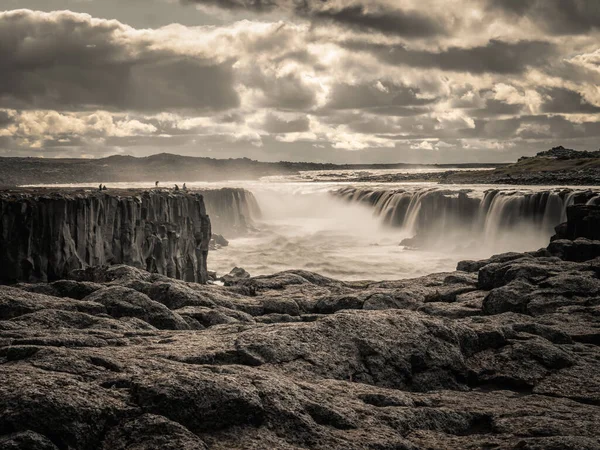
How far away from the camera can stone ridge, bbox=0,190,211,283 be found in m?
30.0

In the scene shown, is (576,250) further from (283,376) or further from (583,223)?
(283,376)

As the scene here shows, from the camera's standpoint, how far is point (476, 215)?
85.8 m

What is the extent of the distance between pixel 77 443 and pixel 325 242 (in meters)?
85.4

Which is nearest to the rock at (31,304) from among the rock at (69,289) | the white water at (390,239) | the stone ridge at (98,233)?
the rock at (69,289)

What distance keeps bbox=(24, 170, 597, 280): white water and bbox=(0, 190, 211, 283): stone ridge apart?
1435 centimetres

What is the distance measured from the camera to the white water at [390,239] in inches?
2680

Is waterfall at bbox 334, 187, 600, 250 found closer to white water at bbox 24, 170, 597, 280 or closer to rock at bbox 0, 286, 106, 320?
white water at bbox 24, 170, 597, 280

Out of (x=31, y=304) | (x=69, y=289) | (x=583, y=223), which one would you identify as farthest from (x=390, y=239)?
(x=31, y=304)

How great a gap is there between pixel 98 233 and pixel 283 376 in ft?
91.8

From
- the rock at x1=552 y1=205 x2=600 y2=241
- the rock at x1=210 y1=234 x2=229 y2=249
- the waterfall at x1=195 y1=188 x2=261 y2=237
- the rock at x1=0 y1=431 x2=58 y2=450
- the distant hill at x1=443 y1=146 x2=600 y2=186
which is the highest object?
the distant hill at x1=443 y1=146 x2=600 y2=186

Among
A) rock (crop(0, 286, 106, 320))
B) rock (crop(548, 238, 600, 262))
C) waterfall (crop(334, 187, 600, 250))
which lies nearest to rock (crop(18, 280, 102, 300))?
rock (crop(0, 286, 106, 320))

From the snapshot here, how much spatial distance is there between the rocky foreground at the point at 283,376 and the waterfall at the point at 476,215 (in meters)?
56.0

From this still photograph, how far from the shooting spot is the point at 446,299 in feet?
83.4

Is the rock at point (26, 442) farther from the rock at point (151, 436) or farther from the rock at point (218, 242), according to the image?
the rock at point (218, 242)
